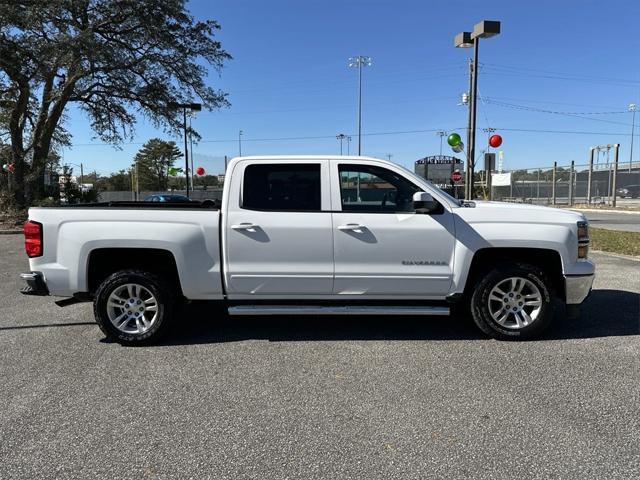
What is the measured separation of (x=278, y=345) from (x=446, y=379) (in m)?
1.73

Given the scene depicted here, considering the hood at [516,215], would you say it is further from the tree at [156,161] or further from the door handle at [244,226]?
the tree at [156,161]

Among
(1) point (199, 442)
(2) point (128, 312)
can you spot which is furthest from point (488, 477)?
(2) point (128, 312)

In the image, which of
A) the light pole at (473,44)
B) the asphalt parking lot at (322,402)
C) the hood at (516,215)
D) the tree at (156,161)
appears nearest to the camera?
the asphalt parking lot at (322,402)

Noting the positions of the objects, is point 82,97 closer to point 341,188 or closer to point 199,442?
point 341,188

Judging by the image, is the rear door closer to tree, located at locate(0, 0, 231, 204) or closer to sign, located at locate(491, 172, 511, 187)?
tree, located at locate(0, 0, 231, 204)

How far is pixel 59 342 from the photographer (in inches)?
205

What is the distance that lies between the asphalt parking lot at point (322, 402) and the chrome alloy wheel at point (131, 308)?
240 mm

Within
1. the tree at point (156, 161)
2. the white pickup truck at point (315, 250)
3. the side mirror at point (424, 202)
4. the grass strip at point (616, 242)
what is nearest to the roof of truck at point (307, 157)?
the white pickup truck at point (315, 250)

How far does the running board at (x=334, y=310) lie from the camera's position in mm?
5066

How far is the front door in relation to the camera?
501 cm

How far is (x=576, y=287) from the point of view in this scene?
5074mm

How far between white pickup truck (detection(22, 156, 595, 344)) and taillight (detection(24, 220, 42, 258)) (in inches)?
0.6

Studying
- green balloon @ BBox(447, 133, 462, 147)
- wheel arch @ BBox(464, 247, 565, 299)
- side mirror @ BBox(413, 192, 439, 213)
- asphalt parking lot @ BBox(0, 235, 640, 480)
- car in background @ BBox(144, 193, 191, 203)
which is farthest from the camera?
green balloon @ BBox(447, 133, 462, 147)

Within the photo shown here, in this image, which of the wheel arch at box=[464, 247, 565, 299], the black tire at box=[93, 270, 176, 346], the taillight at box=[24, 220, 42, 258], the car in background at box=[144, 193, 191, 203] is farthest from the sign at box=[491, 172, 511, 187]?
the taillight at box=[24, 220, 42, 258]
